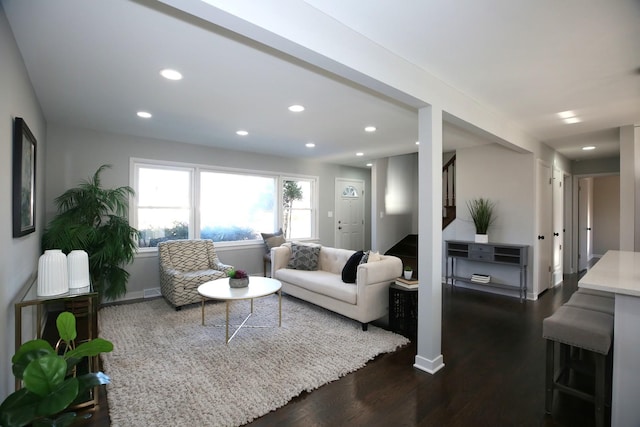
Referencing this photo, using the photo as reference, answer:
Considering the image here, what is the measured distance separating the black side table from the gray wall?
313cm

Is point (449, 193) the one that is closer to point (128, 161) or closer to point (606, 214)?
point (128, 161)

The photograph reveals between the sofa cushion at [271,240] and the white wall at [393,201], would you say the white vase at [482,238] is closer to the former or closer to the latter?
the white wall at [393,201]

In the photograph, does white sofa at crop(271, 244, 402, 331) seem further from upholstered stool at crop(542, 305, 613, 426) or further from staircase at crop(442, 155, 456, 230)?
staircase at crop(442, 155, 456, 230)

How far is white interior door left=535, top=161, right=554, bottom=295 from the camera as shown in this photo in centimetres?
463

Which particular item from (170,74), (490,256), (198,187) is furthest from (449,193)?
(170,74)

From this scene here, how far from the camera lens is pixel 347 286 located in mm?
3496

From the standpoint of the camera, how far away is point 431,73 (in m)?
2.53

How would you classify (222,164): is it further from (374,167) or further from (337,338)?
(337,338)

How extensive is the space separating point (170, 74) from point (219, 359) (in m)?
2.40

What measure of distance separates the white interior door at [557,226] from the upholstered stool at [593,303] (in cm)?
341

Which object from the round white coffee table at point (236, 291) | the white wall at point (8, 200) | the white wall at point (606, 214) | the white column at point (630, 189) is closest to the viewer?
the white wall at point (8, 200)

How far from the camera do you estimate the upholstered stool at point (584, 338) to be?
1.73 m

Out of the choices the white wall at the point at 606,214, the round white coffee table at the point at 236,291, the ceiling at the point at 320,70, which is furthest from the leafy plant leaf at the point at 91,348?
the white wall at the point at 606,214

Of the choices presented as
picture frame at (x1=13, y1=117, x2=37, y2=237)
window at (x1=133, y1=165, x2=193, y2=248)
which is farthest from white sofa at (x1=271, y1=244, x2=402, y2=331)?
picture frame at (x1=13, y1=117, x2=37, y2=237)
